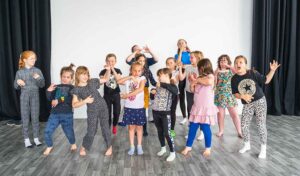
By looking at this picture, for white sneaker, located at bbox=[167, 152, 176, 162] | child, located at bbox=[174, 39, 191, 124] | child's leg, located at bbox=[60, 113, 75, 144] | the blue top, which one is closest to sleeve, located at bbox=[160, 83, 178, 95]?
white sneaker, located at bbox=[167, 152, 176, 162]

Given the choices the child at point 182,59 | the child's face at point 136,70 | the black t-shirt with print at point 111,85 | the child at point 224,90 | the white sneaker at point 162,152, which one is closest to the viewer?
the child's face at point 136,70

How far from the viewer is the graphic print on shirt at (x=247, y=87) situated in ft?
12.7

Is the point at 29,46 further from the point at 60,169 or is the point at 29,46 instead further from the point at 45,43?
the point at 60,169

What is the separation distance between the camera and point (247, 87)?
3887mm

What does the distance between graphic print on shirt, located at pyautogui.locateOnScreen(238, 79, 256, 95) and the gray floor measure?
2.53 feet

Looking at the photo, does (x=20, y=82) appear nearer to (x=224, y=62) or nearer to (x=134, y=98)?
(x=134, y=98)

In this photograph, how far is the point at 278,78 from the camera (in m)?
6.37

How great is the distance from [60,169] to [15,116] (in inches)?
110

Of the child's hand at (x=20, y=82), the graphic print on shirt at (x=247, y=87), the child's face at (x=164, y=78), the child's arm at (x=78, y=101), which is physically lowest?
the child's arm at (x=78, y=101)

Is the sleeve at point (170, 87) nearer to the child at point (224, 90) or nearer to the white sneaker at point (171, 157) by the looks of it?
the white sneaker at point (171, 157)

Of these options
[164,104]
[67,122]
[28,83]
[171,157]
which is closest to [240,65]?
[164,104]

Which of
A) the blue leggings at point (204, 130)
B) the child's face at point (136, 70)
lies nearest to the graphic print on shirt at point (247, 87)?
the blue leggings at point (204, 130)

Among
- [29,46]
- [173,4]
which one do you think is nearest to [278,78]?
[173,4]

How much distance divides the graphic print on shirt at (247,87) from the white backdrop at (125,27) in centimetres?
238
